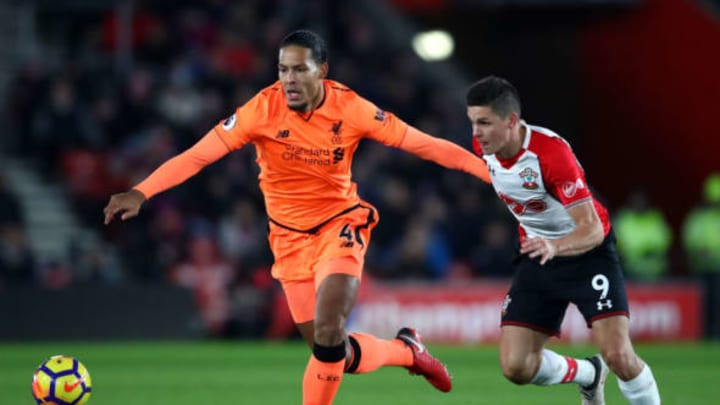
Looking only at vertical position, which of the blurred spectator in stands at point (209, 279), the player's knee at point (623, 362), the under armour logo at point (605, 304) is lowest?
the blurred spectator in stands at point (209, 279)

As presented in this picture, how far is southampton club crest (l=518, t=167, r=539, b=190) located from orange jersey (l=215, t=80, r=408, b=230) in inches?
33.9

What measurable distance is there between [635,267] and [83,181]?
694 centimetres

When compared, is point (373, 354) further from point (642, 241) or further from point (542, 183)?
point (642, 241)

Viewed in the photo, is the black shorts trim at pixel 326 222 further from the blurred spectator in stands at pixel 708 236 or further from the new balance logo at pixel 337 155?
the blurred spectator in stands at pixel 708 236

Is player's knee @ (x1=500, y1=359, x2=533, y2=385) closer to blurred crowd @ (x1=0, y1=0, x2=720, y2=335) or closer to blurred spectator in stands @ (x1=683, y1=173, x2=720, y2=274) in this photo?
blurred crowd @ (x1=0, y1=0, x2=720, y2=335)

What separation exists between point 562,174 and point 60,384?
303 cm

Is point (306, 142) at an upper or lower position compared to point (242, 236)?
upper

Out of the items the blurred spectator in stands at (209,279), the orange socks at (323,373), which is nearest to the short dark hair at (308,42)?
the orange socks at (323,373)

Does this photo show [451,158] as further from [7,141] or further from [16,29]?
[16,29]

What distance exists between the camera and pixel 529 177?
698 cm

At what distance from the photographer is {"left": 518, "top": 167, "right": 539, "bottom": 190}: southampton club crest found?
274 inches

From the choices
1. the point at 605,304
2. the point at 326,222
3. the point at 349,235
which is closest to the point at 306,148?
the point at 326,222

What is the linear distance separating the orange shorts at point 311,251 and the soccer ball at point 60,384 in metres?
1.27

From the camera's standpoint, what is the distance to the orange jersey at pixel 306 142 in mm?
7391
